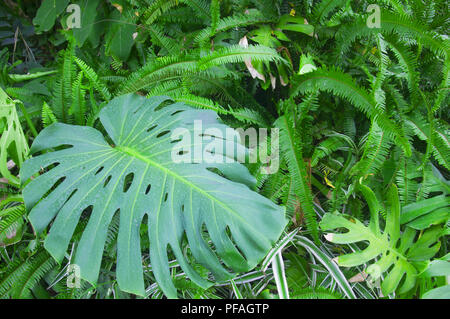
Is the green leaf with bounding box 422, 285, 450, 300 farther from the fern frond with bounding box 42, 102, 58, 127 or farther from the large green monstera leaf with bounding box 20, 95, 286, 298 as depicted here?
the fern frond with bounding box 42, 102, 58, 127

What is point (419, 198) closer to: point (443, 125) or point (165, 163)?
point (443, 125)

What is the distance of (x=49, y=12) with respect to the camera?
1.47 meters

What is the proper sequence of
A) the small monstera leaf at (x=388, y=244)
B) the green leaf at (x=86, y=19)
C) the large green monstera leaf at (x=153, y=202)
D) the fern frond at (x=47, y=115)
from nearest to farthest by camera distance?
the large green monstera leaf at (x=153, y=202)
the small monstera leaf at (x=388, y=244)
the fern frond at (x=47, y=115)
the green leaf at (x=86, y=19)

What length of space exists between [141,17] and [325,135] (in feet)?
2.78

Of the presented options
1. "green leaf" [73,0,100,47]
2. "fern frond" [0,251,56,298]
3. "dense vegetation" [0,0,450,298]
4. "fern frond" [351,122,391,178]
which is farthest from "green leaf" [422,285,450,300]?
"green leaf" [73,0,100,47]

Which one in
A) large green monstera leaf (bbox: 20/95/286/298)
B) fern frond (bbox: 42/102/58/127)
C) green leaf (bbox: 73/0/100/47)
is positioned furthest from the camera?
green leaf (bbox: 73/0/100/47)

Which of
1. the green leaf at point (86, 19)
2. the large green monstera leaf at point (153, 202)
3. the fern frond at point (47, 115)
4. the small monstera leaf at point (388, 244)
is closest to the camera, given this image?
the large green monstera leaf at point (153, 202)

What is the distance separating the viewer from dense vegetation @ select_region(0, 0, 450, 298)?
84 cm

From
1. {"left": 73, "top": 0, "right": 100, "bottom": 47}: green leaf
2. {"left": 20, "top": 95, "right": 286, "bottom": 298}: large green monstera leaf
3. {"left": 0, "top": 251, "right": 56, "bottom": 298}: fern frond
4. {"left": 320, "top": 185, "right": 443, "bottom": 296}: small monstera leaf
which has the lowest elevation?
{"left": 0, "top": 251, "right": 56, "bottom": 298}: fern frond

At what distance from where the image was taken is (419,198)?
1.10m

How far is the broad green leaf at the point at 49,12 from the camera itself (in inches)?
57.5

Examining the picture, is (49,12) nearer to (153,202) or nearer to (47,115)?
(47,115)

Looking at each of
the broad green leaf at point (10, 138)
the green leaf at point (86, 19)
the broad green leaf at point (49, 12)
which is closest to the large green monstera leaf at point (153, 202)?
the broad green leaf at point (10, 138)

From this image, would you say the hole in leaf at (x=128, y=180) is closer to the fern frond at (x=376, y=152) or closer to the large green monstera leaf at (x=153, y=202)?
the large green monstera leaf at (x=153, y=202)
